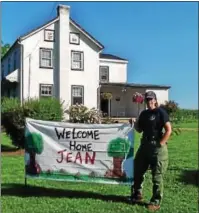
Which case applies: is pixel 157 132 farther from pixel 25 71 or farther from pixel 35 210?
pixel 25 71

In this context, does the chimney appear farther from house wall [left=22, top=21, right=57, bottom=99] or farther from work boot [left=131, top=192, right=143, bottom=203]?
work boot [left=131, top=192, right=143, bottom=203]

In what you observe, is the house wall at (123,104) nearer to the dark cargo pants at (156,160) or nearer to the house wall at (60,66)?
the house wall at (60,66)

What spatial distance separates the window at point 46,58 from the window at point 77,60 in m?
1.66

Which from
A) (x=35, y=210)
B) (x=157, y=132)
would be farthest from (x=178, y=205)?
(x=35, y=210)

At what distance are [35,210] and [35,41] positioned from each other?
2533 cm

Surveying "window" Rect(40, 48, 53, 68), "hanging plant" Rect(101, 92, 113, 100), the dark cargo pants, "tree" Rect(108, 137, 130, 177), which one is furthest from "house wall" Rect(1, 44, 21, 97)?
the dark cargo pants

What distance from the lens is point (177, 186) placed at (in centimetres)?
804

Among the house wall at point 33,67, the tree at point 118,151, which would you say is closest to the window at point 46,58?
the house wall at point 33,67

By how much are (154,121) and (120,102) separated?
A: 3154 centimetres

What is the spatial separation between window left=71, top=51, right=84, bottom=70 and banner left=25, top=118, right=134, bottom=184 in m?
24.2

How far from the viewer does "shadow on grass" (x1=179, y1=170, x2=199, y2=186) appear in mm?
8406

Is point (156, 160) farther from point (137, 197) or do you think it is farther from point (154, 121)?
point (137, 197)

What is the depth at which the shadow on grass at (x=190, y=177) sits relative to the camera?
8.41 metres

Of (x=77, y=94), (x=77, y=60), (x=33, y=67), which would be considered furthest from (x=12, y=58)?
(x=77, y=94)
